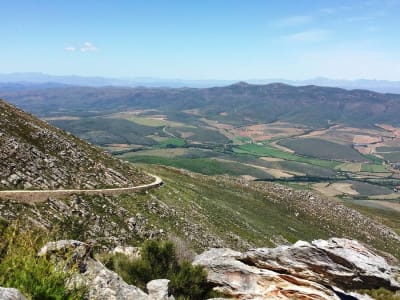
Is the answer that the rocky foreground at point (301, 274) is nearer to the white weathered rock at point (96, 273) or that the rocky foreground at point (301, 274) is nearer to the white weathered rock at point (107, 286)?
the white weathered rock at point (107, 286)

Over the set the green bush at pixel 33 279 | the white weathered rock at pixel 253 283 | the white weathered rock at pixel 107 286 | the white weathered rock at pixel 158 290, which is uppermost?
the green bush at pixel 33 279

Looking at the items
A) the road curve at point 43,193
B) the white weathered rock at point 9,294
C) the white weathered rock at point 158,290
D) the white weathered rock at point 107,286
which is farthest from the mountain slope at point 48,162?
the white weathered rock at point 9,294

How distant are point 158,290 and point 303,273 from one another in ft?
32.0

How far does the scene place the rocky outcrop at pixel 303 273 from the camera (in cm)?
2544

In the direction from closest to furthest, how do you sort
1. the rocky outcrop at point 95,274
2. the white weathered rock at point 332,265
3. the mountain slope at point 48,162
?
the rocky outcrop at point 95,274 < the white weathered rock at point 332,265 < the mountain slope at point 48,162

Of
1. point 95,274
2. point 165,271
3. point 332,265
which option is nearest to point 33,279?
point 95,274

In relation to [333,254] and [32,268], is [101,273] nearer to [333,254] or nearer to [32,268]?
[32,268]

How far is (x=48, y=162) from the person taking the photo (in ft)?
201

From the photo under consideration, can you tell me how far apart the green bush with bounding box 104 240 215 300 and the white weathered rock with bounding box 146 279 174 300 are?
1.42 meters

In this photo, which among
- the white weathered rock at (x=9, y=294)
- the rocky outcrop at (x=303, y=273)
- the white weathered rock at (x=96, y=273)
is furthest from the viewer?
the rocky outcrop at (x=303, y=273)

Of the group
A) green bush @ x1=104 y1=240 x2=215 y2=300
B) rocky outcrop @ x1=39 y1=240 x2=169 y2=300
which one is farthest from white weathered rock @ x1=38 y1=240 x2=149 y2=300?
green bush @ x1=104 y1=240 x2=215 y2=300

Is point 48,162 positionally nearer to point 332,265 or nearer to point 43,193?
point 43,193

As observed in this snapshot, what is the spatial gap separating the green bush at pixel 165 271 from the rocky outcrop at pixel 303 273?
1.41 metres

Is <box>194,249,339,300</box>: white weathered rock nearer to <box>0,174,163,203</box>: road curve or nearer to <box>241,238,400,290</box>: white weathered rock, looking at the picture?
<box>241,238,400,290</box>: white weathered rock
